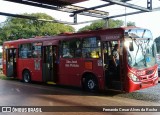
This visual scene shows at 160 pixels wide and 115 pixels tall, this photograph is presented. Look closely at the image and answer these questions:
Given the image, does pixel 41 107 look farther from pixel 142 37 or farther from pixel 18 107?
pixel 142 37

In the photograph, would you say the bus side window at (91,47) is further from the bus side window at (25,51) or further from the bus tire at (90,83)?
the bus side window at (25,51)

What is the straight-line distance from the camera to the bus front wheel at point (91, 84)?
12305 millimetres

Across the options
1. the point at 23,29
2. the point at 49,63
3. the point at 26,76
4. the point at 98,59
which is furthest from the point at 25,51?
the point at 23,29

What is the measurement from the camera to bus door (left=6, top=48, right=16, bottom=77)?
18172 mm

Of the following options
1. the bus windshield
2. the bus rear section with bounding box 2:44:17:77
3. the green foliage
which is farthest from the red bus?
the green foliage

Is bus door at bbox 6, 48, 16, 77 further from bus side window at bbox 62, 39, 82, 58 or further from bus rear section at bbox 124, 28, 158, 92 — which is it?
bus rear section at bbox 124, 28, 158, 92

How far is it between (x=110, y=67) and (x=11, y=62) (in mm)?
9025

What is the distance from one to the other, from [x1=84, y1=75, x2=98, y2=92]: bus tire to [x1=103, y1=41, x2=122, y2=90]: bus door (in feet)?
2.61

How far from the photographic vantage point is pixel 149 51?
38.6ft

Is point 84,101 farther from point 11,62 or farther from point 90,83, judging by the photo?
point 11,62

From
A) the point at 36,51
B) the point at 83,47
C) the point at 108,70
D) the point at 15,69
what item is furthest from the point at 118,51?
the point at 15,69

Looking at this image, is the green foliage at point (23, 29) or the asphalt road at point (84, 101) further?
the green foliage at point (23, 29)

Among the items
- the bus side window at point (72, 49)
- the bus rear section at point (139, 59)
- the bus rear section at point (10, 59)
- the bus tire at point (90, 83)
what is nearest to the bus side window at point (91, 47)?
the bus side window at point (72, 49)

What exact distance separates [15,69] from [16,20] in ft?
87.1
